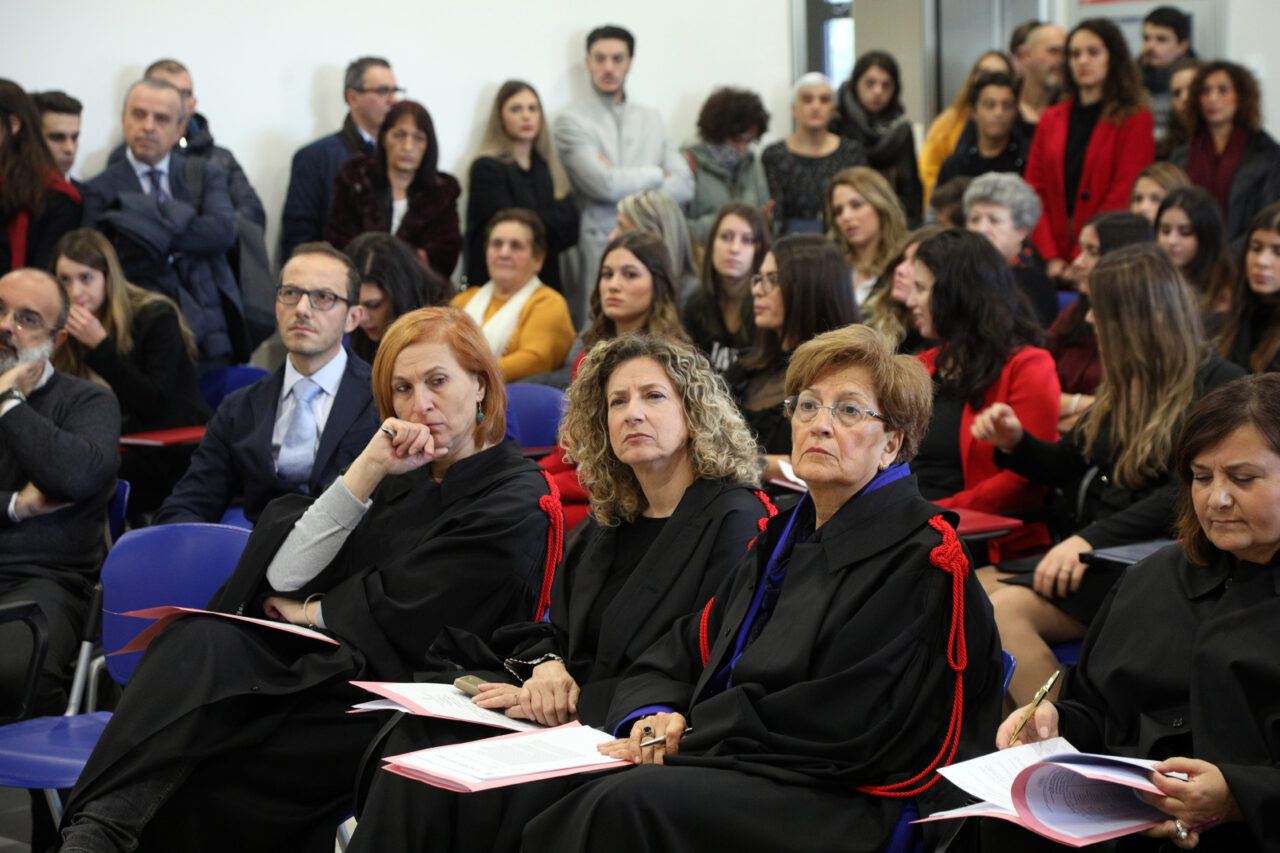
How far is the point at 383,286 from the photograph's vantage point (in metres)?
4.82

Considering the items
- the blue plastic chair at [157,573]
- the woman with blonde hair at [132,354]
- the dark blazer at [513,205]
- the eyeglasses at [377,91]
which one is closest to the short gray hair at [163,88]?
the eyeglasses at [377,91]

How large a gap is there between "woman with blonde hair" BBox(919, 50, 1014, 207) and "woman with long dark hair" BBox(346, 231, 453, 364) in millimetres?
3119

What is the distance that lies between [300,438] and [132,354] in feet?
4.93

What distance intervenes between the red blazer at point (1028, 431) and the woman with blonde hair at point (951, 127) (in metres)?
3.30

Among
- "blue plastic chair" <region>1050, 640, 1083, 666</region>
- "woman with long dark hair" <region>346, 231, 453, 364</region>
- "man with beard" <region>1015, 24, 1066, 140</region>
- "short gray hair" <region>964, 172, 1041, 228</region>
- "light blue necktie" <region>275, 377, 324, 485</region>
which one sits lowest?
"blue plastic chair" <region>1050, 640, 1083, 666</region>

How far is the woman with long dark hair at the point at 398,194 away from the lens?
6004 mm

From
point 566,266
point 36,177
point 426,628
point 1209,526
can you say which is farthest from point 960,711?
point 566,266

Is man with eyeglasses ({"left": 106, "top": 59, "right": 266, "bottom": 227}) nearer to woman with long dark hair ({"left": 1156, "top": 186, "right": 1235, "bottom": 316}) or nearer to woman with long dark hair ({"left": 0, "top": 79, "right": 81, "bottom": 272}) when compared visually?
woman with long dark hair ({"left": 0, "top": 79, "right": 81, "bottom": 272})

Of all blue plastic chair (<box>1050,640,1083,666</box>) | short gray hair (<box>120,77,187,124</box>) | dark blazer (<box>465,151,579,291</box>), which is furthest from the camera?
dark blazer (<box>465,151,579,291</box>)

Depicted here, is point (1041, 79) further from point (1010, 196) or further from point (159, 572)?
point (159, 572)

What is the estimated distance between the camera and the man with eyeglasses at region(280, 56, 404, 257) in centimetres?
636

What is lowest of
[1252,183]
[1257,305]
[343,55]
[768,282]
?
[1257,305]

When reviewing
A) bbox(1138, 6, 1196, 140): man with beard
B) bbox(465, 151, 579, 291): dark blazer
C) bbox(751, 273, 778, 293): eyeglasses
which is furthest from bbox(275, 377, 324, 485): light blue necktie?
bbox(1138, 6, 1196, 140): man with beard

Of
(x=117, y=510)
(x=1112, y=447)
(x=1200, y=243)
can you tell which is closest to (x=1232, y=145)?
(x=1200, y=243)
